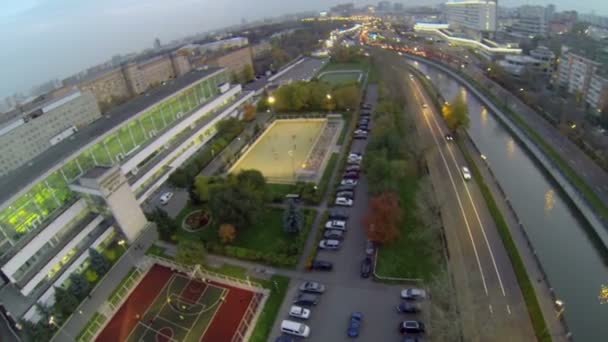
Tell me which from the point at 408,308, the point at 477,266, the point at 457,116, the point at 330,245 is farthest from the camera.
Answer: the point at 457,116

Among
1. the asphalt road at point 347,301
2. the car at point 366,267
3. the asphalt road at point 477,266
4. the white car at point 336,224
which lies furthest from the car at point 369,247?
the asphalt road at point 477,266

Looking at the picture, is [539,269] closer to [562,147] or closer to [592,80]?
[562,147]

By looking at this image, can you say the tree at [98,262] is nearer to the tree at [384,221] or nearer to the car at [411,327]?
the tree at [384,221]

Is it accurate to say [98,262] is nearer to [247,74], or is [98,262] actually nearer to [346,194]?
[346,194]

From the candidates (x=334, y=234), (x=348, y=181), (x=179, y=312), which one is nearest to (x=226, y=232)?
(x=179, y=312)

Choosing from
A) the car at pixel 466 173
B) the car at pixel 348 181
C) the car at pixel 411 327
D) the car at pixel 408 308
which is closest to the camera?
the car at pixel 411 327
